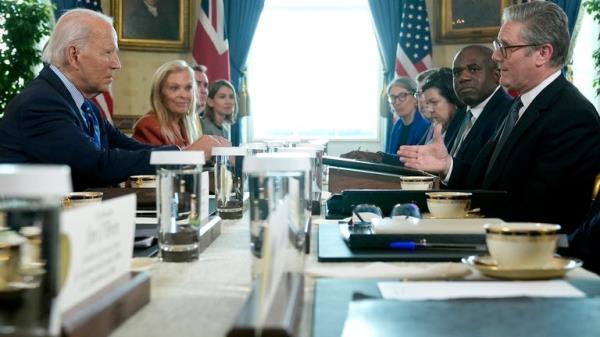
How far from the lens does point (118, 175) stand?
3602 millimetres

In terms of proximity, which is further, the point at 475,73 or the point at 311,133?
the point at 311,133

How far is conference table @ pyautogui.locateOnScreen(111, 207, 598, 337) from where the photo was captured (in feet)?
3.56

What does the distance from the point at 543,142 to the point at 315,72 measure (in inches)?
281

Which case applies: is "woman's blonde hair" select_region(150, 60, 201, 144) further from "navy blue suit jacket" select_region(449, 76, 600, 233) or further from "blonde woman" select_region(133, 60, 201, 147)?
"navy blue suit jacket" select_region(449, 76, 600, 233)

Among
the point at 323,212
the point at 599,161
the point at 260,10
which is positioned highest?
the point at 260,10

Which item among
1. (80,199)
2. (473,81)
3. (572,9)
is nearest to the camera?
(80,199)

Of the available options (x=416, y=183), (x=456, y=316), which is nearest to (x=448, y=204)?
(x=416, y=183)

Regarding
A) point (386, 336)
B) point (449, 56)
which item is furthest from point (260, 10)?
point (386, 336)

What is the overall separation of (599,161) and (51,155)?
2268 millimetres

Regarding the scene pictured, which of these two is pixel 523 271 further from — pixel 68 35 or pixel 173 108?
pixel 173 108

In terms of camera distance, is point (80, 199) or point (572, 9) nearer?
point (80, 199)

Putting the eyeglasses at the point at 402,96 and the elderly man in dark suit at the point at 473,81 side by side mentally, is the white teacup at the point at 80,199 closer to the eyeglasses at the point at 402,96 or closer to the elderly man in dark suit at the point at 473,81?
the elderly man in dark suit at the point at 473,81

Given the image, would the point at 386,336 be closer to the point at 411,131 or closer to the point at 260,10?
the point at 411,131

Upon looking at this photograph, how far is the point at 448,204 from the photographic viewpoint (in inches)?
88.7
